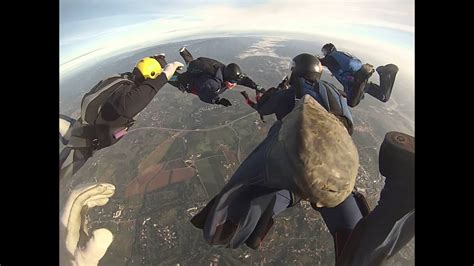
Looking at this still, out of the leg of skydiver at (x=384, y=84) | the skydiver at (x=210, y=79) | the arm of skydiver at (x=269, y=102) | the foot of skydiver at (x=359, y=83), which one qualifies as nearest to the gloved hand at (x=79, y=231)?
the skydiver at (x=210, y=79)

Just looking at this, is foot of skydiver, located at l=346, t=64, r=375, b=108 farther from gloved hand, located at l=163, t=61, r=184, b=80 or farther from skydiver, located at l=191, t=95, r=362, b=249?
gloved hand, located at l=163, t=61, r=184, b=80

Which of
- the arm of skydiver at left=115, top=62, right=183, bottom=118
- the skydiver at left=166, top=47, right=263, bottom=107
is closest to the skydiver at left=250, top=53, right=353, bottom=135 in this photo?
the skydiver at left=166, top=47, right=263, bottom=107

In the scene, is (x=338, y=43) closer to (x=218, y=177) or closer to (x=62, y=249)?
(x=218, y=177)

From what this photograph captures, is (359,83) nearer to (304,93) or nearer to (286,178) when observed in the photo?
(304,93)

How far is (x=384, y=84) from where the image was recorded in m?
4.52

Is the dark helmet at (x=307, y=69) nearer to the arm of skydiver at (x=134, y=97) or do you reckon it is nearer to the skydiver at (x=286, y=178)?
the skydiver at (x=286, y=178)

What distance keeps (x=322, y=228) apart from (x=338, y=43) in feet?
9.37

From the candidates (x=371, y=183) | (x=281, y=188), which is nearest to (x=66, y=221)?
(x=281, y=188)

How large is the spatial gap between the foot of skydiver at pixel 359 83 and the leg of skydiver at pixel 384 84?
1.03ft

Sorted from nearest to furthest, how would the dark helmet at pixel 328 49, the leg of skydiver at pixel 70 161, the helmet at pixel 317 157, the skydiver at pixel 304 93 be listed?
the helmet at pixel 317 157 < the skydiver at pixel 304 93 < the leg of skydiver at pixel 70 161 < the dark helmet at pixel 328 49

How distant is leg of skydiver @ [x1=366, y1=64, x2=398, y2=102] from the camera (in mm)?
4480

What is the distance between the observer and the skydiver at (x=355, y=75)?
4160mm
